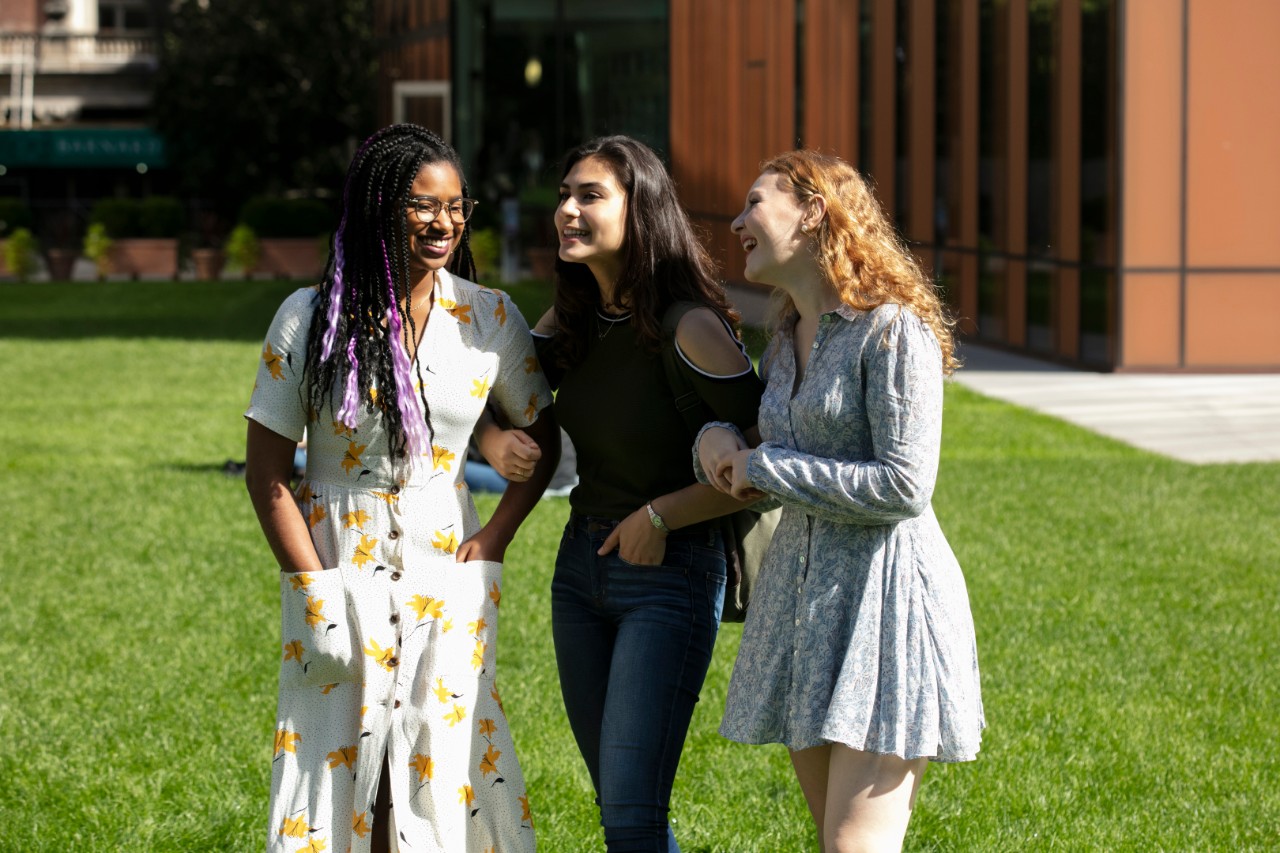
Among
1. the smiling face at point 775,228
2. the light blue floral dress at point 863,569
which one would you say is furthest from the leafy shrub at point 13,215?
the light blue floral dress at point 863,569

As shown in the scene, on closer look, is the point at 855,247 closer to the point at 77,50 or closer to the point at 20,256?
the point at 20,256

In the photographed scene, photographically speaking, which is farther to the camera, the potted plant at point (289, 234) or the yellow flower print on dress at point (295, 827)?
the potted plant at point (289, 234)

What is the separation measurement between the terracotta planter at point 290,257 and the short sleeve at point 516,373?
28.6 metres

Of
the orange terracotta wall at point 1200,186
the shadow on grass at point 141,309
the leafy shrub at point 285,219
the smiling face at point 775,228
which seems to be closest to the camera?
the smiling face at point 775,228

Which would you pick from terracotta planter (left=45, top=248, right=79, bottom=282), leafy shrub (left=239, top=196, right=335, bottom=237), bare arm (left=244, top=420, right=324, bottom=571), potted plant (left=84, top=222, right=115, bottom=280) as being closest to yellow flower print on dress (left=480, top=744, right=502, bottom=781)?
bare arm (left=244, top=420, right=324, bottom=571)

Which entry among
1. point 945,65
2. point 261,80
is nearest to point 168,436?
point 945,65

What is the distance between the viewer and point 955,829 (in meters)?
4.74

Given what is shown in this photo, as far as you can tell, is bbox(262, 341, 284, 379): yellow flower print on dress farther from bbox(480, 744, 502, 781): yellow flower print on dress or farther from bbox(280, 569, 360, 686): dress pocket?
bbox(480, 744, 502, 781): yellow flower print on dress

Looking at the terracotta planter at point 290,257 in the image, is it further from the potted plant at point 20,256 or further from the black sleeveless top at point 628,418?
the black sleeveless top at point 628,418

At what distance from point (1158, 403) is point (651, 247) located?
12125mm

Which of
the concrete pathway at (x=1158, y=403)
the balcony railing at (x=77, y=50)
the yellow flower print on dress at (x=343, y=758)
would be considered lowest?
the concrete pathway at (x=1158, y=403)

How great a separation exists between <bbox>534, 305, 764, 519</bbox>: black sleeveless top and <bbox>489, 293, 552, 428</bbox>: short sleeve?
6cm

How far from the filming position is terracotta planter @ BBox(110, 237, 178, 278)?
32.0 metres

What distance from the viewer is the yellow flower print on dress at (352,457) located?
3289 millimetres
